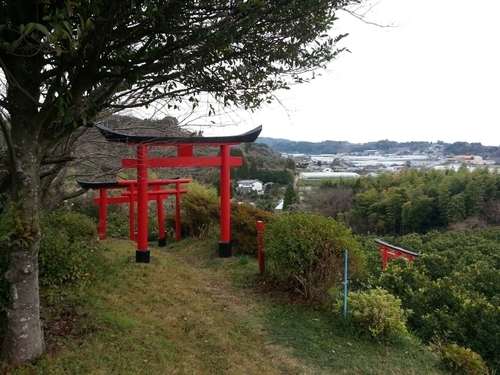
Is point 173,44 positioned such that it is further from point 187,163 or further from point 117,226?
point 117,226

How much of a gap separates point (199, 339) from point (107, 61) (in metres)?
2.82

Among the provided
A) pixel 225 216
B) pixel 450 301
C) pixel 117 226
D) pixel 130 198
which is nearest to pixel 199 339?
pixel 450 301

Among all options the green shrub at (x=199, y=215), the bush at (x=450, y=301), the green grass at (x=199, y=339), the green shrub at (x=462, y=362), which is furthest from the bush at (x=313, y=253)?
the green shrub at (x=199, y=215)

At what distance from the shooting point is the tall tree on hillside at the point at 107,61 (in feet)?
7.79

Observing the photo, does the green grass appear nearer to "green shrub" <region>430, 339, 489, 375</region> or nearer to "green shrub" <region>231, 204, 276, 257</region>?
"green shrub" <region>430, 339, 489, 375</region>

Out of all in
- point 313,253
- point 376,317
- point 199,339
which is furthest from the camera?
point 313,253

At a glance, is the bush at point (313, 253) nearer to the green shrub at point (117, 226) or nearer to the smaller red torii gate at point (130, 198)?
the smaller red torii gate at point (130, 198)

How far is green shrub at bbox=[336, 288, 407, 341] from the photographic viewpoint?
435cm

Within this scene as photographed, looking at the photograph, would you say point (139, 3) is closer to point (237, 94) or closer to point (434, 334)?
point (237, 94)

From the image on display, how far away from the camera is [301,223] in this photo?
5316 millimetres

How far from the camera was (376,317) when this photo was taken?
4375 millimetres

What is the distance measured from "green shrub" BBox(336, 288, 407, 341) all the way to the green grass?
130 millimetres

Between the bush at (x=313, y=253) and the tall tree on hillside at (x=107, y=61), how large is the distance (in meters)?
2.54

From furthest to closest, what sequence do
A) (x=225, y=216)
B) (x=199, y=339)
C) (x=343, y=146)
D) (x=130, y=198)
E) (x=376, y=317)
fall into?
1. (x=343, y=146)
2. (x=130, y=198)
3. (x=225, y=216)
4. (x=376, y=317)
5. (x=199, y=339)
